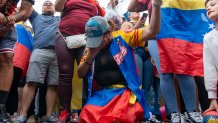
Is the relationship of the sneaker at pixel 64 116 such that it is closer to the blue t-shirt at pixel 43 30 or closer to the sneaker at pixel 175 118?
the blue t-shirt at pixel 43 30

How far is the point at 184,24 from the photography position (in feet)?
10.3

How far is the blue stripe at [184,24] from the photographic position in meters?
3.07

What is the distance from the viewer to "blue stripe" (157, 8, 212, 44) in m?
3.07

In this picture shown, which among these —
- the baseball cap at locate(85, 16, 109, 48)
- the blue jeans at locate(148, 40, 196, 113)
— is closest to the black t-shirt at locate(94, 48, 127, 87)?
the baseball cap at locate(85, 16, 109, 48)

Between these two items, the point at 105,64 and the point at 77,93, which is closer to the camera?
the point at 105,64

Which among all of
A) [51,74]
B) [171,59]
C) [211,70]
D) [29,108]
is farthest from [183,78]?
[29,108]

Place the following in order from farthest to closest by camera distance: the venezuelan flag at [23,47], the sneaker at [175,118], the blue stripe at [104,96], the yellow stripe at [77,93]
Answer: the venezuelan flag at [23,47] → the yellow stripe at [77,93] → the sneaker at [175,118] → the blue stripe at [104,96]

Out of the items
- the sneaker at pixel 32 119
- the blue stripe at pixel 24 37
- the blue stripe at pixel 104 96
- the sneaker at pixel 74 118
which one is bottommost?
the sneaker at pixel 32 119

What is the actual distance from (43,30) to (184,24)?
1617 millimetres

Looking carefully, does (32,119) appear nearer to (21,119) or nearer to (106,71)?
(21,119)

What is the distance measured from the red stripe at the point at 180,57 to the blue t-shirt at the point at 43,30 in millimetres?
1326

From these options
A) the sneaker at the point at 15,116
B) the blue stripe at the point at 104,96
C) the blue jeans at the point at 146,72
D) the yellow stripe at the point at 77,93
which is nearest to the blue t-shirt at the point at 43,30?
the yellow stripe at the point at 77,93

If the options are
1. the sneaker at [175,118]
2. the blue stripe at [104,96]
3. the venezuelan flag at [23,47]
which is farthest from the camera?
the venezuelan flag at [23,47]

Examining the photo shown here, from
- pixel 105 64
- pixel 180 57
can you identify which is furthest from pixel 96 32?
pixel 180 57
